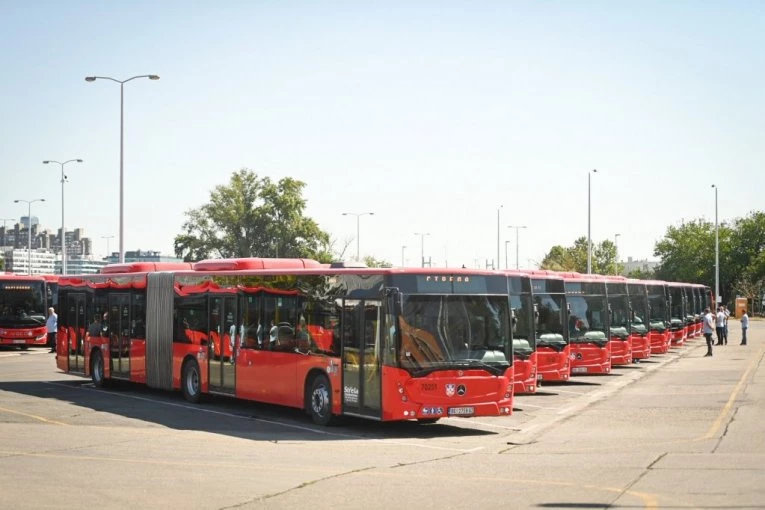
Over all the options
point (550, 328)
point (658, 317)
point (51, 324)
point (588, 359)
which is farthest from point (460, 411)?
point (51, 324)

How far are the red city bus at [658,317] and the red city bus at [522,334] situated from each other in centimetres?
1994

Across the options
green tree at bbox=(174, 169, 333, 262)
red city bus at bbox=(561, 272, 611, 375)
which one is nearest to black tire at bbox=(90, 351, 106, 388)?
red city bus at bbox=(561, 272, 611, 375)

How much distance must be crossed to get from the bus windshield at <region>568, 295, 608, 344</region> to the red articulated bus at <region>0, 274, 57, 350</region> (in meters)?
25.8

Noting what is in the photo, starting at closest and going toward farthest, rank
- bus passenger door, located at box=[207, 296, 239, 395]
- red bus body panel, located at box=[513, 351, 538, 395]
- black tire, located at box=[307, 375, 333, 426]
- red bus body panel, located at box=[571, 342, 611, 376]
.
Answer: black tire, located at box=[307, 375, 333, 426]
bus passenger door, located at box=[207, 296, 239, 395]
red bus body panel, located at box=[513, 351, 538, 395]
red bus body panel, located at box=[571, 342, 611, 376]

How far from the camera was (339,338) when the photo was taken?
21016 mm

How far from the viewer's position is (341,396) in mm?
20797

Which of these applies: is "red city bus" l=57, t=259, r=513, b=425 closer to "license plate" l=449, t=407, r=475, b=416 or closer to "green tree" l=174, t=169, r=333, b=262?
"license plate" l=449, t=407, r=475, b=416

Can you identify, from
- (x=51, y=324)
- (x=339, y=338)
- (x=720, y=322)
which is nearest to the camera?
(x=339, y=338)

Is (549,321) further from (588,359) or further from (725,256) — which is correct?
(725,256)

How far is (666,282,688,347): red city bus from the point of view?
52375 mm

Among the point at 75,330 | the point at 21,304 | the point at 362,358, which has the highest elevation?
the point at 21,304

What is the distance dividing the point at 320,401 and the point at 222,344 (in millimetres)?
4353

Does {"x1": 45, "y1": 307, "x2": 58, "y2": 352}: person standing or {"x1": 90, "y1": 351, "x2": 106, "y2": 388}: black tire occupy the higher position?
{"x1": 45, "y1": 307, "x2": 58, "y2": 352}: person standing

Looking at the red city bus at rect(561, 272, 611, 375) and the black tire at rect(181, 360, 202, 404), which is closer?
the black tire at rect(181, 360, 202, 404)
